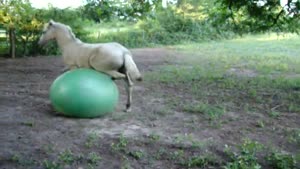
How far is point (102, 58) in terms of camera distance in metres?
5.75

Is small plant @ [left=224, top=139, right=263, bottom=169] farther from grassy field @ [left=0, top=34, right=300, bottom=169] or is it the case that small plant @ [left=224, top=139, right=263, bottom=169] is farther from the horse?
the horse

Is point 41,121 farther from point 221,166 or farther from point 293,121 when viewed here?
point 293,121

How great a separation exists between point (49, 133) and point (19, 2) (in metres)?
9.03

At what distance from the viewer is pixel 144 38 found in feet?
64.5

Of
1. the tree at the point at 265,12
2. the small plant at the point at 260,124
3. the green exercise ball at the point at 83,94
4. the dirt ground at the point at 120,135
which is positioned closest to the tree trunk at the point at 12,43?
the dirt ground at the point at 120,135

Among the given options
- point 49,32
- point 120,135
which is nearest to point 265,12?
point 49,32

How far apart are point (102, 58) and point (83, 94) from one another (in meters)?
0.68

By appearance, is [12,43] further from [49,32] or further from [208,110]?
[208,110]

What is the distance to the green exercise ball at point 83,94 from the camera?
5.35m

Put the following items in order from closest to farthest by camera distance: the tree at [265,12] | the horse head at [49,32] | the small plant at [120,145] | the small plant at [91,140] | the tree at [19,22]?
the small plant at [120,145] < the small plant at [91,140] < the horse head at [49,32] < the tree at [265,12] < the tree at [19,22]

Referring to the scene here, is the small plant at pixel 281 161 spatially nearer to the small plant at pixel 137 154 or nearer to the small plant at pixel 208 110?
the small plant at pixel 137 154

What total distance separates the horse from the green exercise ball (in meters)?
0.20

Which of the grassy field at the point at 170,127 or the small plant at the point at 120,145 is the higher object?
the small plant at the point at 120,145

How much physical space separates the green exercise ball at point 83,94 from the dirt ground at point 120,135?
0.50 feet
